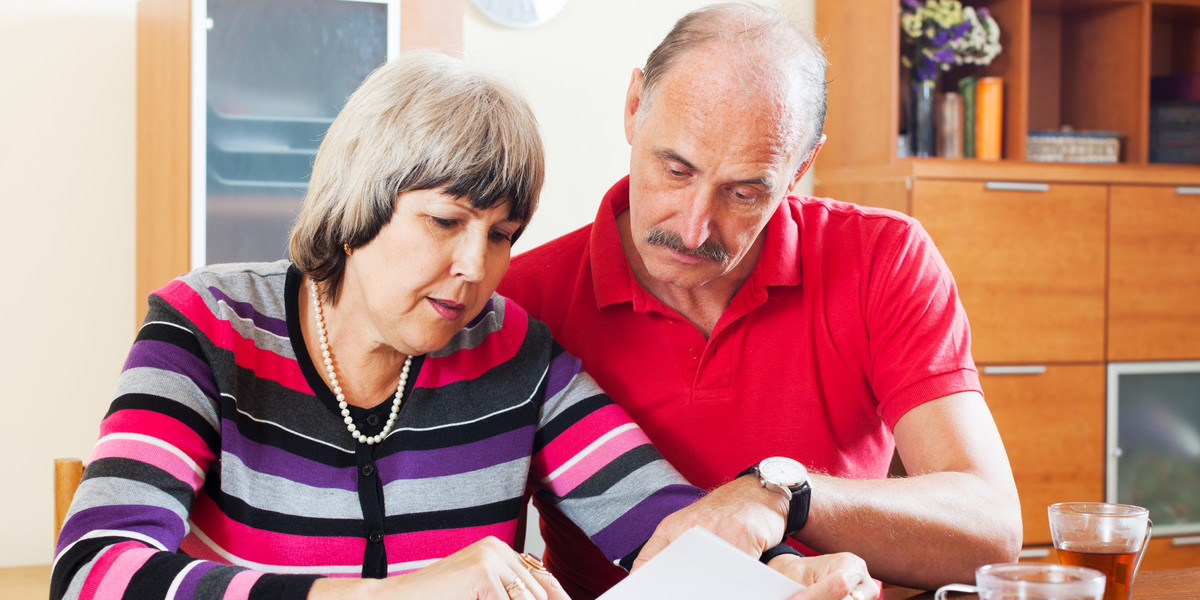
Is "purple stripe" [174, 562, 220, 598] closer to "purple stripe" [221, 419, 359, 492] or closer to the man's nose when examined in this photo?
"purple stripe" [221, 419, 359, 492]

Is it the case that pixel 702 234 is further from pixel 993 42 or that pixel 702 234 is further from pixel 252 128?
pixel 993 42

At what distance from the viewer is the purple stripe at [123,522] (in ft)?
3.36

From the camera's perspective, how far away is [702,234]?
1.46 m

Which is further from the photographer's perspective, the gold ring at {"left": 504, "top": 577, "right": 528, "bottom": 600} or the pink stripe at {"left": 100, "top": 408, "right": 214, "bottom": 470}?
the pink stripe at {"left": 100, "top": 408, "right": 214, "bottom": 470}

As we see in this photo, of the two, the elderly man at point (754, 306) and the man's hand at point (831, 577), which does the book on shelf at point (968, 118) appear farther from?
the man's hand at point (831, 577)

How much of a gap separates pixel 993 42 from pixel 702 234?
2130mm

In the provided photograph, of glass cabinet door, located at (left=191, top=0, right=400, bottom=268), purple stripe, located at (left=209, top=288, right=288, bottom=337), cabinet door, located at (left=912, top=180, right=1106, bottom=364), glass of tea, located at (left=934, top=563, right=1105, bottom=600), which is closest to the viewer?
glass of tea, located at (left=934, top=563, right=1105, bottom=600)

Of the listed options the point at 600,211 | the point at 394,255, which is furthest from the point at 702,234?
the point at 394,255

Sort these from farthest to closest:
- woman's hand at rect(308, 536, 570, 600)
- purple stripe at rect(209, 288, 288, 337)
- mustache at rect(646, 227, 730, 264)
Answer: mustache at rect(646, 227, 730, 264)
purple stripe at rect(209, 288, 288, 337)
woman's hand at rect(308, 536, 570, 600)

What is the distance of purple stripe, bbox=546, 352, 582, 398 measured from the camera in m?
1.41


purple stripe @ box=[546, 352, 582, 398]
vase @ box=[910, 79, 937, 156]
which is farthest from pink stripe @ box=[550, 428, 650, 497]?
vase @ box=[910, 79, 937, 156]

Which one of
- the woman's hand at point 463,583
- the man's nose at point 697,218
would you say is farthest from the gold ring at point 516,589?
the man's nose at point 697,218

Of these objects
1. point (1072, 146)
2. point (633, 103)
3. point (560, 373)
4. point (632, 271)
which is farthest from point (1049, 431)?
point (560, 373)

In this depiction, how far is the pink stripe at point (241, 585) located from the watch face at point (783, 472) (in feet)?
1.87
